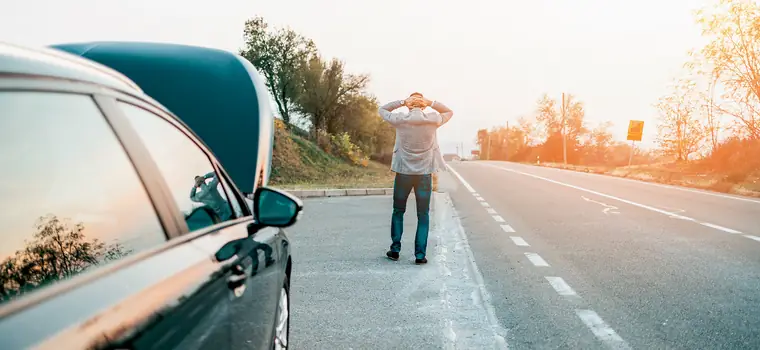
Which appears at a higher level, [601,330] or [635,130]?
[635,130]

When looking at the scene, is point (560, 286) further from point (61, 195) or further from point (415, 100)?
point (61, 195)

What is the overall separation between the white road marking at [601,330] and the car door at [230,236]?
7.42 feet

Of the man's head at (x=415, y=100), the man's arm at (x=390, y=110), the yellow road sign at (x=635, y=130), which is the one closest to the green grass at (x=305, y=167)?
the man's arm at (x=390, y=110)

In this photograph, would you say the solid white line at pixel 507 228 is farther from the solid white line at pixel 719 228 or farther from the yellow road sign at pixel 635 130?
the yellow road sign at pixel 635 130

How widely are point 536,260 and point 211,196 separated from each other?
18.5ft

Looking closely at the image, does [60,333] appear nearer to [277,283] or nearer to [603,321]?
[277,283]

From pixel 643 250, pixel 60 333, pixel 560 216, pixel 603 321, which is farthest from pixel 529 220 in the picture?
pixel 60 333

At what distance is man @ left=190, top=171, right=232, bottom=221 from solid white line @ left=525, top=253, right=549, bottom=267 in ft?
17.1

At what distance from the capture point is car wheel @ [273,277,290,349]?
3482 millimetres

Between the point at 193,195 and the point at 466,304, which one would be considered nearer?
the point at 193,195

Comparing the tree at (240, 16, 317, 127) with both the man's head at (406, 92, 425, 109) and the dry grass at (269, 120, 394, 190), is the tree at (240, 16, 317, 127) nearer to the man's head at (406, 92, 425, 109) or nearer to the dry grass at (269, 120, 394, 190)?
the dry grass at (269, 120, 394, 190)

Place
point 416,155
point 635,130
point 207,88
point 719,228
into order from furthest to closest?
point 635,130 → point 719,228 → point 416,155 → point 207,88

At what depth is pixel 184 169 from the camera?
2.71 m

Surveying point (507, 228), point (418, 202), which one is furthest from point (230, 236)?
point (507, 228)
